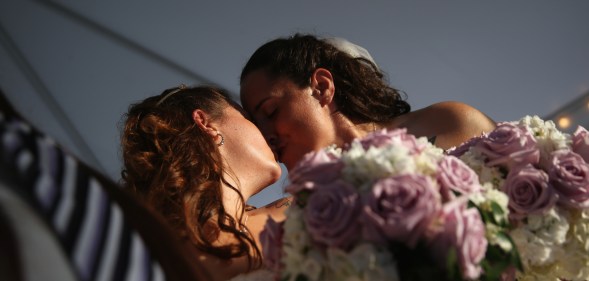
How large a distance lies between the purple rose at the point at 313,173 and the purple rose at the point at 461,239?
25 cm

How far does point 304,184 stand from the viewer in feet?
3.61

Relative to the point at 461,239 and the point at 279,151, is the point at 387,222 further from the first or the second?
the point at 279,151

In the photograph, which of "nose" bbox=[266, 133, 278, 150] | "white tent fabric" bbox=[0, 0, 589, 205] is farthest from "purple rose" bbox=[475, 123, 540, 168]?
"white tent fabric" bbox=[0, 0, 589, 205]

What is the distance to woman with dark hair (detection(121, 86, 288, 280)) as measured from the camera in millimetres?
1952

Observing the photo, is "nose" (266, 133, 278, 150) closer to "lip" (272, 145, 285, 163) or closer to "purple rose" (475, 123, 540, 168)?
"lip" (272, 145, 285, 163)

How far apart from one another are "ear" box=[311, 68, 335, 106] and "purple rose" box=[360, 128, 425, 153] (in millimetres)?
2154

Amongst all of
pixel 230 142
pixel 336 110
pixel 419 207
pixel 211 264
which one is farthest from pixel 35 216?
pixel 336 110

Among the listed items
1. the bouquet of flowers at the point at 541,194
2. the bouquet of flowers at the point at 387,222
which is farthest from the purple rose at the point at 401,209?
the bouquet of flowers at the point at 541,194

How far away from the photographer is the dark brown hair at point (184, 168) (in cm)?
197

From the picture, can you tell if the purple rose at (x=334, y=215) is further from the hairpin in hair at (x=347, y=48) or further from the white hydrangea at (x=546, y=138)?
the hairpin in hair at (x=347, y=48)

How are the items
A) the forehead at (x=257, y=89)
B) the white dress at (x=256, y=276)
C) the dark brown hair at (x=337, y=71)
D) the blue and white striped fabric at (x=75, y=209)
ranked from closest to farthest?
the blue and white striped fabric at (x=75, y=209), the white dress at (x=256, y=276), the forehead at (x=257, y=89), the dark brown hair at (x=337, y=71)

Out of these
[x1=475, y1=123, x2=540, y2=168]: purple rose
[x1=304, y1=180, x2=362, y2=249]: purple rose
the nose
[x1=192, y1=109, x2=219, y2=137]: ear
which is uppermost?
[x1=304, y1=180, x2=362, y2=249]: purple rose

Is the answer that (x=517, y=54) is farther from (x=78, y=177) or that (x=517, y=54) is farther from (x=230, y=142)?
(x=78, y=177)

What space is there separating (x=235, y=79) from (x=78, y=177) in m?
5.38
